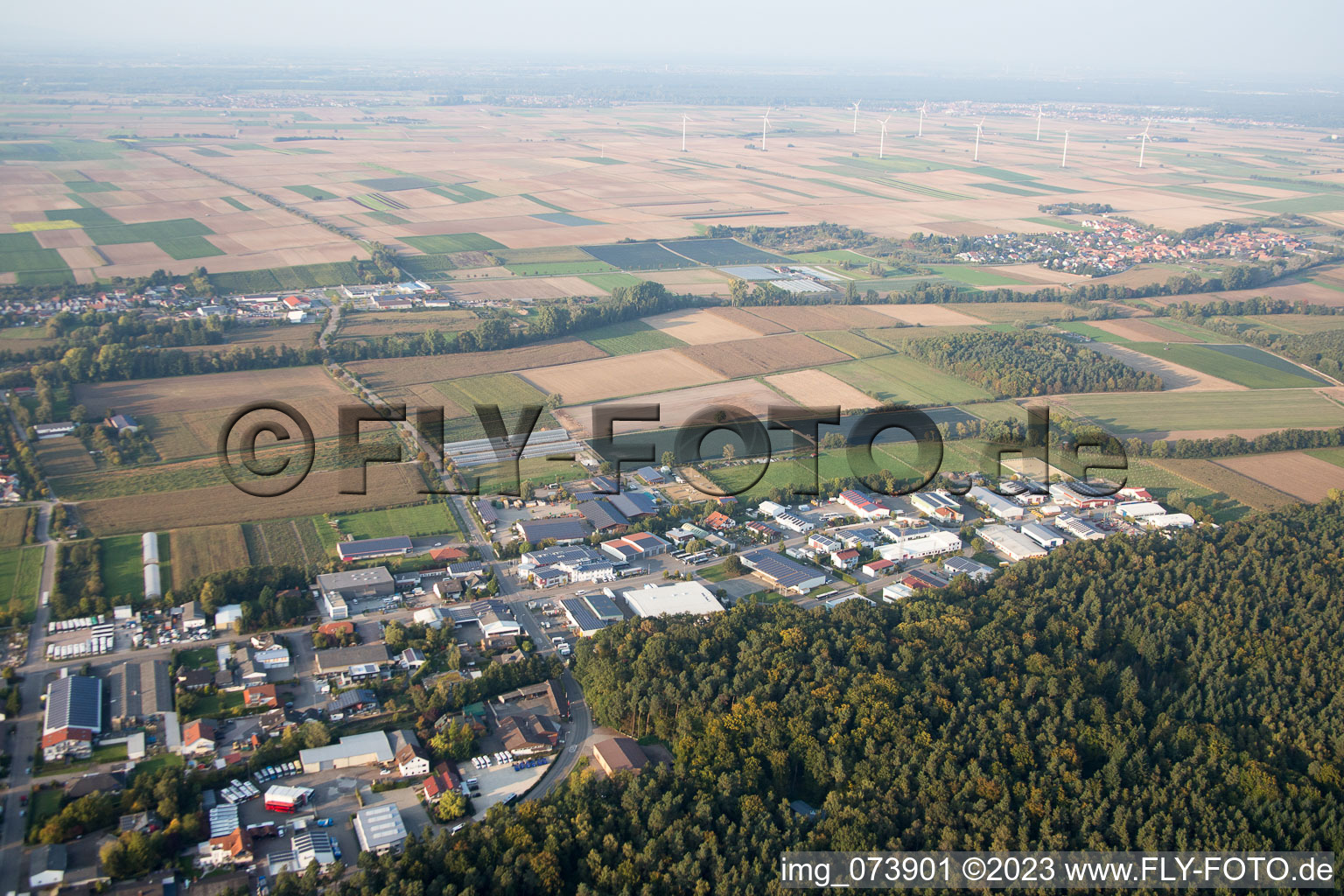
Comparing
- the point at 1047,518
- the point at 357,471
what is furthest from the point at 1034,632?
the point at 357,471

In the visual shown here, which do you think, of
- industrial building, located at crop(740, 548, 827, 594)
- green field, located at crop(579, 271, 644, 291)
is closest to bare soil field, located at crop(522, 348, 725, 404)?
industrial building, located at crop(740, 548, 827, 594)

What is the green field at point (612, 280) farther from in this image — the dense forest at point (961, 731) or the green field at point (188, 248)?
the dense forest at point (961, 731)

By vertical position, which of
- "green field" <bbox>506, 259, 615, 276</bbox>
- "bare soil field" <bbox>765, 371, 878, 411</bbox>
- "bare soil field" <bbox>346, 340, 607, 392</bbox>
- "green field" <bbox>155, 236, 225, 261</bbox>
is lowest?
"bare soil field" <bbox>765, 371, 878, 411</bbox>

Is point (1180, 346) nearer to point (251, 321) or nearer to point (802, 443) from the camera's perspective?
point (802, 443)

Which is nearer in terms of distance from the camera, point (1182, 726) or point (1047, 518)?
point (1182, 726)

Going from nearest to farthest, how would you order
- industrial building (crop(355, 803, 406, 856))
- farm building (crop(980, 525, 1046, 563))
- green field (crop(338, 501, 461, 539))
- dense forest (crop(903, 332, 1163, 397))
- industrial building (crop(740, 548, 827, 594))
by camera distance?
industrial building (crop(355, 803, 406, 856))
industrial building (crop(740, 548, 827, 594))
green field (crop(338, 501, 461, 539))
farm building (crop(980, 525, 1046, 563))
dense forest (crop(903, 332, 1163, 397))

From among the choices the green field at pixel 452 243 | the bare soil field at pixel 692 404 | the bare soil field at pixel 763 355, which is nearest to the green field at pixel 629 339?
the bare soil field at pixel 763 355

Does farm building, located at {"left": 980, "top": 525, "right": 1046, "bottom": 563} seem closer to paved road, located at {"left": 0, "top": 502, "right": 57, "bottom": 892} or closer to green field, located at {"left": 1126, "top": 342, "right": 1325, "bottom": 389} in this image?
green field, located at {"left": 1126, "top": 342, "right": 1325, "bottom": 389}
